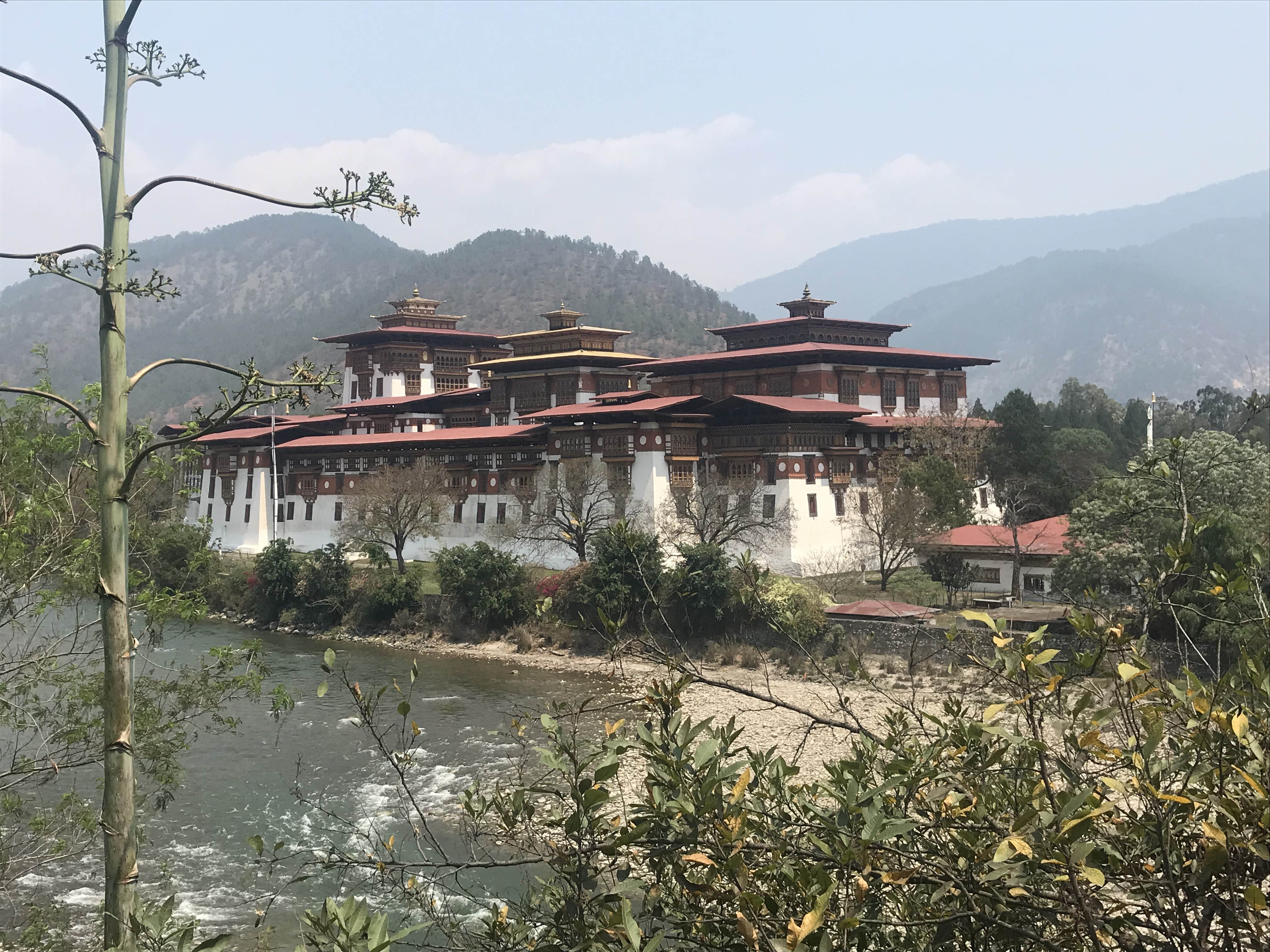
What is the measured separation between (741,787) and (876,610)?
30081mm

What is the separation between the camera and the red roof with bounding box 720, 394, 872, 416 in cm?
4028

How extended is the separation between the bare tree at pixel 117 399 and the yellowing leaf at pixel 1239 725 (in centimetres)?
372

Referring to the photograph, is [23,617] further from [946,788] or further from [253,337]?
[253,337]

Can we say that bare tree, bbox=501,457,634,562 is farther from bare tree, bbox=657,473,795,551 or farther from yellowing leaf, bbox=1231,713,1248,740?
yellowing leaf, bbox=1231,713,1248,740

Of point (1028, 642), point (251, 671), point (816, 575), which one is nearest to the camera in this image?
point (1028, 642)

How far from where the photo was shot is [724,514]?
3978cm

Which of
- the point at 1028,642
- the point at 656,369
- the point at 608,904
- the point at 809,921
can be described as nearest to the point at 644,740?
the point at 608,904

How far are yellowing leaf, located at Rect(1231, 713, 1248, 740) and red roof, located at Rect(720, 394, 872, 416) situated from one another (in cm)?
3638

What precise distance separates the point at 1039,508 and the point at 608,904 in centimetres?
3988

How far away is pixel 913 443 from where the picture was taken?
141ft

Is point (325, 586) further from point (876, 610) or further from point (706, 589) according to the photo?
point (876, 610)

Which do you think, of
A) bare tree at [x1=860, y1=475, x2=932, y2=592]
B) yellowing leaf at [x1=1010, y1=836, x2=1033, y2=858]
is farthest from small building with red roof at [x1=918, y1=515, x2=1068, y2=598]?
yellowing leaf at [x1=1010, y1=836, x2=1033, y2=858]

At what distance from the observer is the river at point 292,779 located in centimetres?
1692

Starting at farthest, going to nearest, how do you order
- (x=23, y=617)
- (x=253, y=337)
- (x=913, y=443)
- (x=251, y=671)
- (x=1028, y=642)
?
(x=253, y=337) < (x=913, y=443) < (x=23, y=617) < (x=251, y=671) < (x=1028, y=642)
